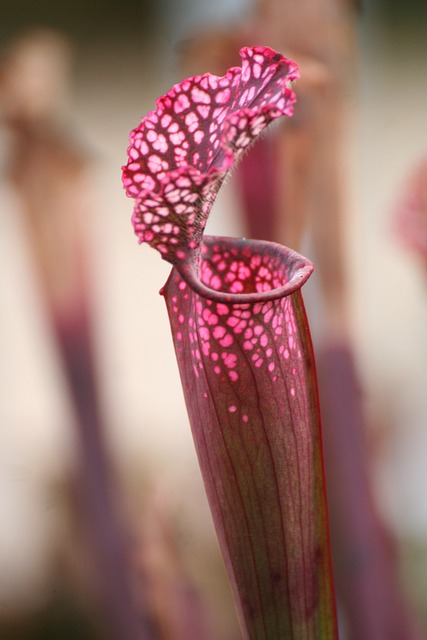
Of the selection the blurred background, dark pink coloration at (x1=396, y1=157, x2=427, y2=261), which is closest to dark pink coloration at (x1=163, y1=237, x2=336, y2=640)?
dark pink coloration at (x1=396, y1=157, x2=427, y2=261)

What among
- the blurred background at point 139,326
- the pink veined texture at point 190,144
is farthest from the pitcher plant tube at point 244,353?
the blurred background at point 139,326

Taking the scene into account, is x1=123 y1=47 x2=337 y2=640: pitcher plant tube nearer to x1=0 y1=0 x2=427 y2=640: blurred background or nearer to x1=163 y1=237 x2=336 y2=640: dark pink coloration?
x1=163 y1=237 x2=336 y2=640: dark pink coloration

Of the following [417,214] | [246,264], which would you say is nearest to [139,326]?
[417,214]

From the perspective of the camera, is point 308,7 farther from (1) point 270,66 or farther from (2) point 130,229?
(1) point 270,66

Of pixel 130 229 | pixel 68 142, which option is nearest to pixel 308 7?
pixel 68 142

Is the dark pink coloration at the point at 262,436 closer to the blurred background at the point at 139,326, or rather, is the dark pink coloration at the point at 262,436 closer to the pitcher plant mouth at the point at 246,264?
the pitcher plant mouth at the point at 246,264

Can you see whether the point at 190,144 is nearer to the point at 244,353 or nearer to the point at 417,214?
the point at 244,353
